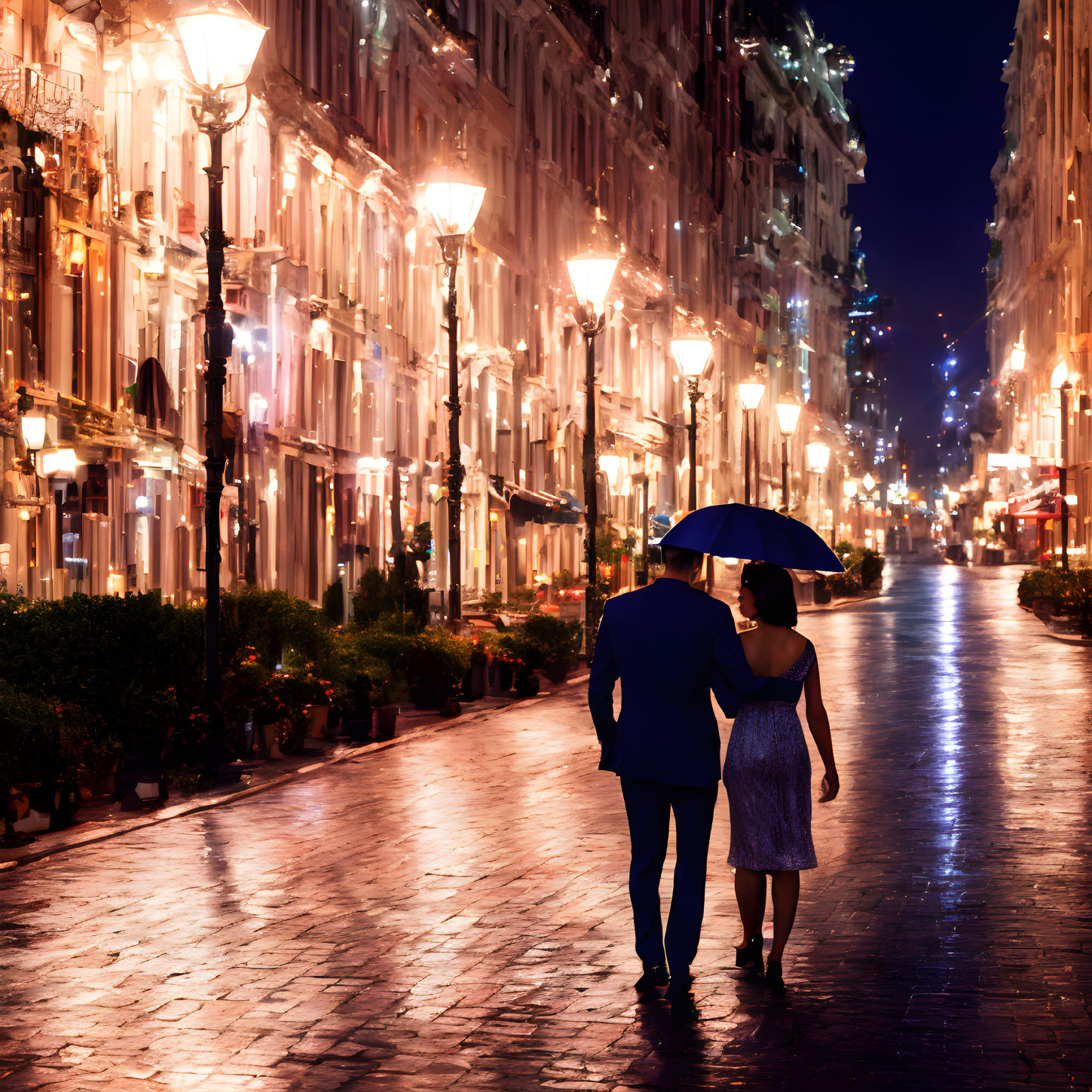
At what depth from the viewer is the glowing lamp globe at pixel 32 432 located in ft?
74.5

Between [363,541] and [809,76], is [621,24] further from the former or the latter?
[809,76]

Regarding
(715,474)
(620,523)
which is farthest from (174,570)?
(715,474)

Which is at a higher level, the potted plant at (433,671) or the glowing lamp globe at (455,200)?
the glowing lamp globe at (455,200)

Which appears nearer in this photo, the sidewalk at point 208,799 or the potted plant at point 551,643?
the sidewalk at point 208,799

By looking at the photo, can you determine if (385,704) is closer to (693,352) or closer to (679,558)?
(679,558)

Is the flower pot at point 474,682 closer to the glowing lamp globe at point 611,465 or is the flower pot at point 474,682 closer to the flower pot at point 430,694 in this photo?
the flower pot at point 430,694

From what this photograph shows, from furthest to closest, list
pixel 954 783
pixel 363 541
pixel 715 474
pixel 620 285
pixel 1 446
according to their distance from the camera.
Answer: pixel 715 474 < pixel 620 285 < pixel 363 541 < pixel 1 446 < pixel 954 783

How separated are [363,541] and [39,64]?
569 inches

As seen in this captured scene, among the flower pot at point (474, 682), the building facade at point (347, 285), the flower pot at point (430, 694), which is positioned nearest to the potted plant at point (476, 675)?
the flower pot at point (474, 682)

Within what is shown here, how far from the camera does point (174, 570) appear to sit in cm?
2753

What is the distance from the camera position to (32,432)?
74.6ft

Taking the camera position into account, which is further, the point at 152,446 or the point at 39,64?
the point at 152,446

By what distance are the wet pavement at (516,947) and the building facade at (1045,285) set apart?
31.2 metres

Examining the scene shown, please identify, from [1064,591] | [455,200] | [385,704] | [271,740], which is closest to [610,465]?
[1064,591]
